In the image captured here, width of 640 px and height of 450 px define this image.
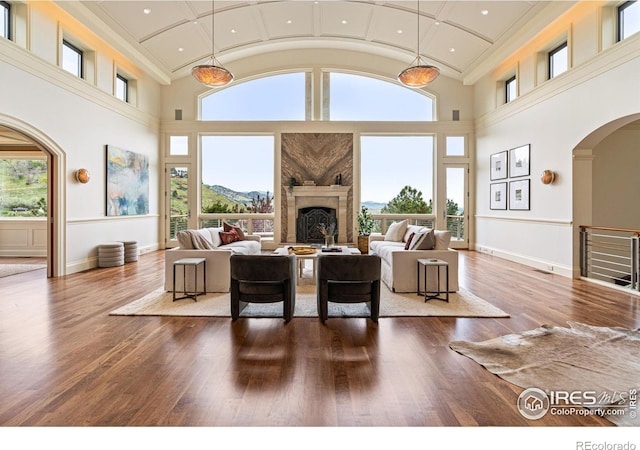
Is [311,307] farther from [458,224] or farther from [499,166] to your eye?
[458,224]

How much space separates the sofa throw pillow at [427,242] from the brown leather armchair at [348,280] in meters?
1.64

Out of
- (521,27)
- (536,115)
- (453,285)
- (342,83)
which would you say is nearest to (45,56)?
(342,83)

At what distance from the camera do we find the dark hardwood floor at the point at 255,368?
2148 mm

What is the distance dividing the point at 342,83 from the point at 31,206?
28.9 feet

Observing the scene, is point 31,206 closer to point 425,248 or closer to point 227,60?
point 227,60

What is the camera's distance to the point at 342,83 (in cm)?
1025

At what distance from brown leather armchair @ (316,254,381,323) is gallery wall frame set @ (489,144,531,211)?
5368 millimetres

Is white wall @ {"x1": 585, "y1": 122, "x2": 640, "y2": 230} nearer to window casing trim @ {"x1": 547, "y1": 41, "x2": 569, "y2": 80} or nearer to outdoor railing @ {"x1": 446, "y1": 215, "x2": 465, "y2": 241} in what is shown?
window casing trim @ {"x1": 547, "y1": 41, "x2": 569, "y2": 80}

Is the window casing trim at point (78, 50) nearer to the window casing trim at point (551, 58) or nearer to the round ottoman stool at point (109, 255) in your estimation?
the round ottoman stool at point (109, 255)

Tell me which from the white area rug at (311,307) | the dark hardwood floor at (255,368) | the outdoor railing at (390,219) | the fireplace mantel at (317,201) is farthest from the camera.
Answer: the outdoor railing at (390,219)

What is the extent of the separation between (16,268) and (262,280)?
6.25 m

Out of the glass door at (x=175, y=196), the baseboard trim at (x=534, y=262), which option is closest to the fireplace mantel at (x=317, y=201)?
the glass door at (x=175, y=196)

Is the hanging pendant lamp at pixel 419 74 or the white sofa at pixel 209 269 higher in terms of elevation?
the hanging pendant lamp at pixel 419 74

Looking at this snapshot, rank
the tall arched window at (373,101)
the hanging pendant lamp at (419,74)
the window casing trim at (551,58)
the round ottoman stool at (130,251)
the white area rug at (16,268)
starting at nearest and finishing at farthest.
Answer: the hanging pendant lamp at (419,74) → the white area rug at (16,268) → the window casing trim at (551,58) → the round ottoman stool at (130,251) → the tall arched window at (373,101)
